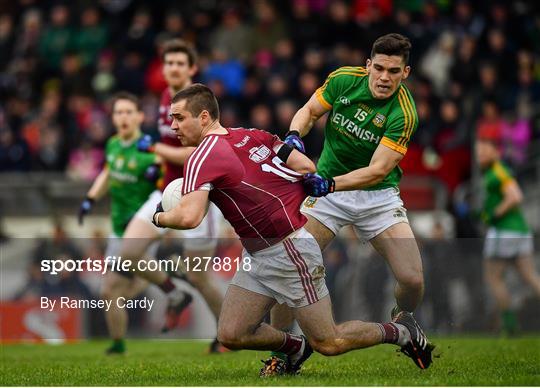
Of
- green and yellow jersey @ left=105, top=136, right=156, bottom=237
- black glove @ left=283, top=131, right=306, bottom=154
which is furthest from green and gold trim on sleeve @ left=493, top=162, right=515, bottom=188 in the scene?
black glove @ left=283, top=131, right=306, bottom=154

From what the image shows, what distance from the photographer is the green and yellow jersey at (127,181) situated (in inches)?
487

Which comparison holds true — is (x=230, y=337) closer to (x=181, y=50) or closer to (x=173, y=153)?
(x=173, y=153)

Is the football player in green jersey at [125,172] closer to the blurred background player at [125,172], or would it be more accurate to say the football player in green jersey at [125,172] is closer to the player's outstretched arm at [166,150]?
the blurred background player at [125,172]

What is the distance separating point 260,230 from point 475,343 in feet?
13.2

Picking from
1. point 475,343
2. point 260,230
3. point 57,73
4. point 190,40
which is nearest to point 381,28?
point 190,40

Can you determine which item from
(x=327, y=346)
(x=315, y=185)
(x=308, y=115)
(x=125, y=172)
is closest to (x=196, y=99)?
(x=315, y=185)

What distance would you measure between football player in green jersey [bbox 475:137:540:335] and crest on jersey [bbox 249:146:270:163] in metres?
4.89

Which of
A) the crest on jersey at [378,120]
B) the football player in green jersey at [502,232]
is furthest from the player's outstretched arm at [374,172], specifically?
the football player in green jersey at [502,232]

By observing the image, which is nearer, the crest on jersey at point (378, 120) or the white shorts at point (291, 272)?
the white shorts at point (291, 272)

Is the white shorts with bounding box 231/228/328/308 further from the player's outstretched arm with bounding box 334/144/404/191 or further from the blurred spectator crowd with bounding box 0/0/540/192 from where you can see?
the blurred spectator crowd with bounding box 0/0/540/192

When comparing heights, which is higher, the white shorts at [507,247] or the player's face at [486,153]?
the player's face at [486,153]

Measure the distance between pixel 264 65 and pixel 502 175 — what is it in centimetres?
549

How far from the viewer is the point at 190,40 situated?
771 inches

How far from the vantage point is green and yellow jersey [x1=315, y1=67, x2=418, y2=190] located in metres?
9.52
